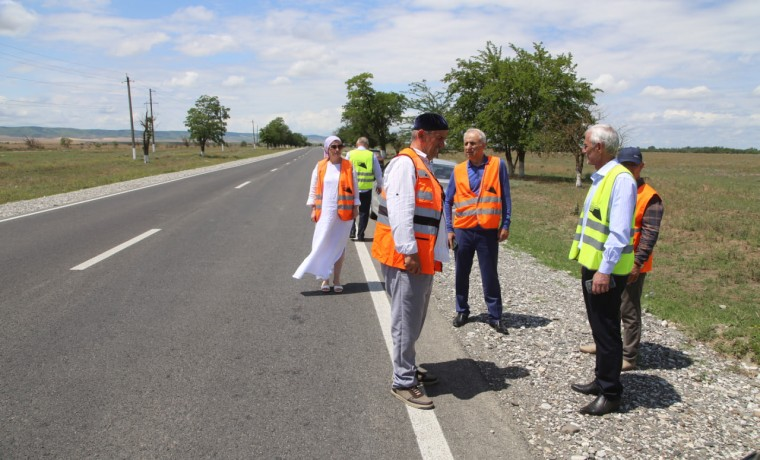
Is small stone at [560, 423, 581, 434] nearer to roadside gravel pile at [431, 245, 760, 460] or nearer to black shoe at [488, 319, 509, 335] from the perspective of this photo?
roadside gravel pile at [431, 245, 760, 460]

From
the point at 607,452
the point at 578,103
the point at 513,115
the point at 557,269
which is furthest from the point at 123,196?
the point at 578,103

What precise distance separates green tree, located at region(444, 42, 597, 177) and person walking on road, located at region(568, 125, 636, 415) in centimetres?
2547

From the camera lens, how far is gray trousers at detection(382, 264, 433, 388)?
3455mm

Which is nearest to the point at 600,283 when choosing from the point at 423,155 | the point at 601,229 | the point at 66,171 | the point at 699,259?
the point at 601,229

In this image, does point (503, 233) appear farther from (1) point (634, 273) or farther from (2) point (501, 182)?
(1) point (634, 273)

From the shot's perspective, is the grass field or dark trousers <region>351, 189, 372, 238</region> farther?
dark trousers <region>351, 189, 372, 238</region>

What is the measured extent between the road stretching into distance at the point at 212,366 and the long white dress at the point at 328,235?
31 cm

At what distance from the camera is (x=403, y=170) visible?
323 centimetres

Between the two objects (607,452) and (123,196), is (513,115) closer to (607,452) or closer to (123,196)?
(123,196)

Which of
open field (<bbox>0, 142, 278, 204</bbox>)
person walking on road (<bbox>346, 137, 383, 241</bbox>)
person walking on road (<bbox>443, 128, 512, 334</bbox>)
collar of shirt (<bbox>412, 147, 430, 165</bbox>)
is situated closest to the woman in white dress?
person walking on road (<bbox>443, 128, 512, 334</bbox>)

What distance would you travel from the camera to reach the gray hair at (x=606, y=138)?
10.7ft

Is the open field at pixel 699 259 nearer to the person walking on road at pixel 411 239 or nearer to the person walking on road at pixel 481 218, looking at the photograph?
the person walking on road at pixel 481 218

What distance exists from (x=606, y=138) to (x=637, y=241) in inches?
39.8

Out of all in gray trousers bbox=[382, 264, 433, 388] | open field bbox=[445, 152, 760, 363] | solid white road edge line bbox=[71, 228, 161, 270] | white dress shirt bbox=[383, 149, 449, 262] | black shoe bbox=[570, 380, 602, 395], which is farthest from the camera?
solid white road edge line bbox=[71, 228, 161, 270]
